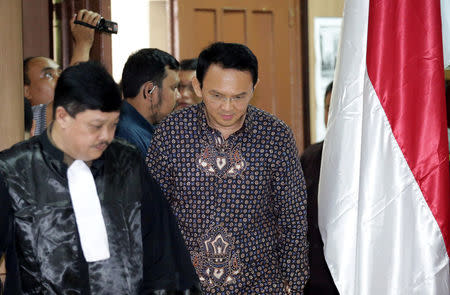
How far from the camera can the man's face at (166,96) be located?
2.92 m

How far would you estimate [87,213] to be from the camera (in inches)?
71.1

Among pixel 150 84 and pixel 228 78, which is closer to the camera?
pixel 228 78

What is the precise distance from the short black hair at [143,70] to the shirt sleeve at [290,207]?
82 centimetres

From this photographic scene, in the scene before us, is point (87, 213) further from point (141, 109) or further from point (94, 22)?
point (94, 22)

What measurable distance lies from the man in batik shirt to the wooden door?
2.67 metres

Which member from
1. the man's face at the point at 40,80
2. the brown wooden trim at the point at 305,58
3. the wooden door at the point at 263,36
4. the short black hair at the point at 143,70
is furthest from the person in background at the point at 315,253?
the brown wooden trim at the point at 305,58

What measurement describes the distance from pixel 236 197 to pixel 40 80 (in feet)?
5.94

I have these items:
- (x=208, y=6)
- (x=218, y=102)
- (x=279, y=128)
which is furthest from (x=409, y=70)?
(x=208, y=6)

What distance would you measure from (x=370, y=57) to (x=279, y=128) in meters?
0.42

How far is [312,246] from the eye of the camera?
9.96 ft

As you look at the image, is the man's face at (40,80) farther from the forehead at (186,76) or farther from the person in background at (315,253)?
the person in background at (315,253)

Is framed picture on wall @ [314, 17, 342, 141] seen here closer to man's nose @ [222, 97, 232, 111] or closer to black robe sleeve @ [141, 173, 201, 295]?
man's nose @ [222, 97, 232, 111]

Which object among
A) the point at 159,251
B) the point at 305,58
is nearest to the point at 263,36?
the point at 305,58

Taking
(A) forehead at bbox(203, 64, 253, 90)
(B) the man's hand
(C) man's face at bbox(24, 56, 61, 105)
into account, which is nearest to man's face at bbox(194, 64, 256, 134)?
(A) forehead at bbox(203, 64, 253, 90)
